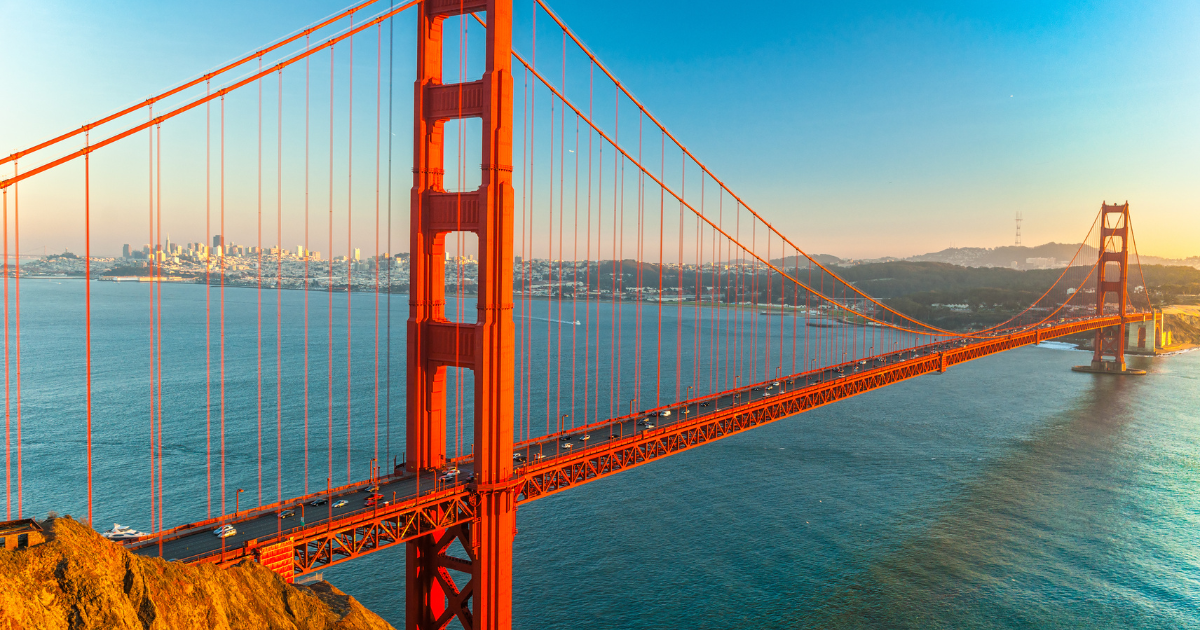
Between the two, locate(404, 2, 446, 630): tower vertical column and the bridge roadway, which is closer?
the bridge roadway

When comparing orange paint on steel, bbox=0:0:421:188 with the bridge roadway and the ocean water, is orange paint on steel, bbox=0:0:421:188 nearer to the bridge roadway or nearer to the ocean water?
the bridge roadway

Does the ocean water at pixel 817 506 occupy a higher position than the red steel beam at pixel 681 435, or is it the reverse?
the red steel beam at pixel 681 435

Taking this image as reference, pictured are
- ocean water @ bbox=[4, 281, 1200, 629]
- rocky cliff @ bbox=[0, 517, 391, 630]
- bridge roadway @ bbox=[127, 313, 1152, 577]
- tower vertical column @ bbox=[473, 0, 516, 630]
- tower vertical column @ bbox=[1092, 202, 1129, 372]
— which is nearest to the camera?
rocky cliff @ bbox=[0, 517, 391, 630]

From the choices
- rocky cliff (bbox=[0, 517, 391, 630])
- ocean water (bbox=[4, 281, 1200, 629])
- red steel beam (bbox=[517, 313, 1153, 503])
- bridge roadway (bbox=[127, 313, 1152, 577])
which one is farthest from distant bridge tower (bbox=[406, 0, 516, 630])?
ocean water (bbox=[4, 281, 1200, 629])

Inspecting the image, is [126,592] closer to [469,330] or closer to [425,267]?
[469,330]

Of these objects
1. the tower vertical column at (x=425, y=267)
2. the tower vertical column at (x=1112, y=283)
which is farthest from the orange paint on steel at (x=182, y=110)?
the tower vertical column at (x=1112, y=283)

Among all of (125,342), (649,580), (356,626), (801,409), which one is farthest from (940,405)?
(125,342)

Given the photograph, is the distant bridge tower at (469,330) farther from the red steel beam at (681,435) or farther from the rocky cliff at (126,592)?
the rocky cliff at (126,592)
